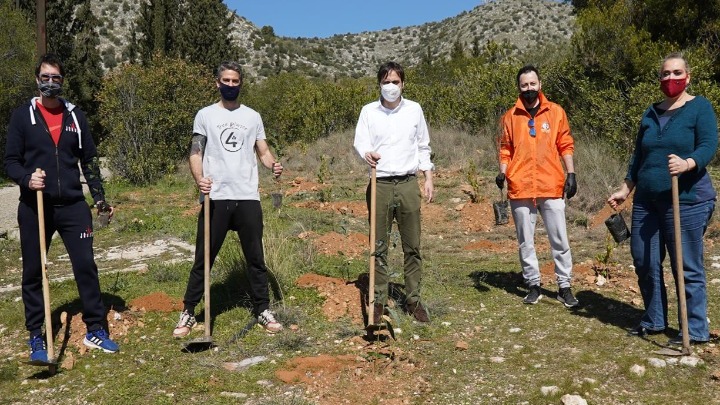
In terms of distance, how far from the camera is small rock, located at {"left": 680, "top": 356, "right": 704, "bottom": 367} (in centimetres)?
359

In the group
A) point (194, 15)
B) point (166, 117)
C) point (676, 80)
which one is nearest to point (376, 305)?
point (676, 80)

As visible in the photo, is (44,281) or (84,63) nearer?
(44,281)

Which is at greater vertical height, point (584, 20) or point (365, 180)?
point (584, 20)

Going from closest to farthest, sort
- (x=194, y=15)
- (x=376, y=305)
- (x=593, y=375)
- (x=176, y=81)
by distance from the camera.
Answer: (x=593, y=375), (x=376, y=305), (x=176, y=81), (x=194, y=15)

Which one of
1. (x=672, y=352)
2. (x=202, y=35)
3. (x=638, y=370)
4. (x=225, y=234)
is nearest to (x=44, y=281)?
(x=225, y=234)

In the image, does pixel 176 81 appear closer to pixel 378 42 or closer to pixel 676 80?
pixel 676 80

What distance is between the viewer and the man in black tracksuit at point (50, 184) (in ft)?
12.6

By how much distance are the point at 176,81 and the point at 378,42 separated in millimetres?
59287

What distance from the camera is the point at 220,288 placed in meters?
5.31

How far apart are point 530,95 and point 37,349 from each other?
12.8ft

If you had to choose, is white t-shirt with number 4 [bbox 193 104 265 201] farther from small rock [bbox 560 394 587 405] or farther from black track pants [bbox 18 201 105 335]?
small rock [bbox 560 394 587 405]

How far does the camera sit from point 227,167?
411 centimetres

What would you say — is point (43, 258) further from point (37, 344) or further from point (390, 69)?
point (390, 69)

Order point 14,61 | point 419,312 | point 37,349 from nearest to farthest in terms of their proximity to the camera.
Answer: point 37,349, point 419,312, point 14,61
